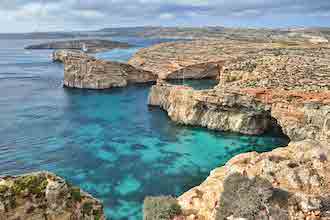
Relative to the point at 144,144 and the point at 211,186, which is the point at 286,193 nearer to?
the point at 211,186

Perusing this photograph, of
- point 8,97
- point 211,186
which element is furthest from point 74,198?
point 8,97

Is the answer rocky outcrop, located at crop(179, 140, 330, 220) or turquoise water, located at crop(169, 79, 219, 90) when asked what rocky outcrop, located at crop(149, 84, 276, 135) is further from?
rocky outcrop, located at crop(179, 140, 330, 220)

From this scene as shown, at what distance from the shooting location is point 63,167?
4206 centimetres

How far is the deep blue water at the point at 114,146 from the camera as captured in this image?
37.6 meters

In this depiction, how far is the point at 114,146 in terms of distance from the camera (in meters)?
49.3

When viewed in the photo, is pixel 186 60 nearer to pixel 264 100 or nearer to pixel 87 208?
pixel 264 100

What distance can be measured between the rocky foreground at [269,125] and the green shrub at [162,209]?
529 millimetres

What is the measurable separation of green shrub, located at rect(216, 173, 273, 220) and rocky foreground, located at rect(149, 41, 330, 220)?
0.15 ft

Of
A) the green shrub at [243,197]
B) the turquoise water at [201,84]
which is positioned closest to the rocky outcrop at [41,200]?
the green shrub at [243,197]

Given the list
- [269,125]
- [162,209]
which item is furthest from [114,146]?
[162,209]

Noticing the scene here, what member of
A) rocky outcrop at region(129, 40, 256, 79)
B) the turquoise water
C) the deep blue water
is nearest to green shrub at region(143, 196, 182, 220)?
the deep blue water

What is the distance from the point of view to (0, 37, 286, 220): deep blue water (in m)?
37.6

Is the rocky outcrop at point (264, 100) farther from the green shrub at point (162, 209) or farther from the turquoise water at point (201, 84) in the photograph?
the green shrub at point (162, 209)

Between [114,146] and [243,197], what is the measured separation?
107 feet
